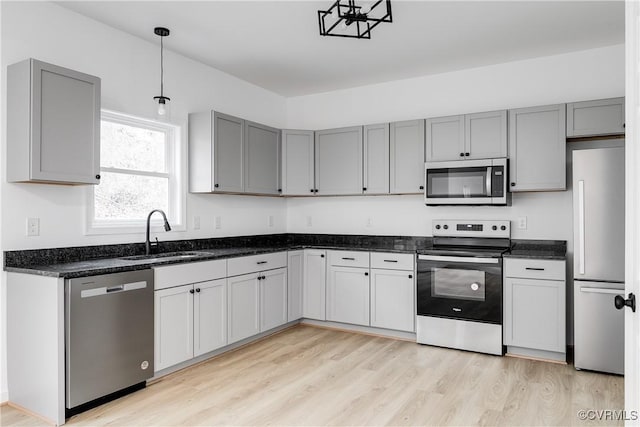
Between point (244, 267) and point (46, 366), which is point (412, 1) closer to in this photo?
point (244, 267)

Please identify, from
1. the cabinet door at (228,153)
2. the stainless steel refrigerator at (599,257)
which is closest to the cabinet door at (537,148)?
the stainless steel refrigerator at (599,257)

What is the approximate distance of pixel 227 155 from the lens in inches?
163

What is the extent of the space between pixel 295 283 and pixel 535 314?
88.5 inches

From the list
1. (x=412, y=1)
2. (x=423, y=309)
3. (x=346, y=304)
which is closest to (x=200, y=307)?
(x=346, y=304)

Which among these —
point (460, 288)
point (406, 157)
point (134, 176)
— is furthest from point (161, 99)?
point (460, 288)

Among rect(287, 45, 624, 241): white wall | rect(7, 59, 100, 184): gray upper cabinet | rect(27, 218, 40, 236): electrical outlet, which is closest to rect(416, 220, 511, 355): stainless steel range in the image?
rect(287, 45, 624, 241): white wall

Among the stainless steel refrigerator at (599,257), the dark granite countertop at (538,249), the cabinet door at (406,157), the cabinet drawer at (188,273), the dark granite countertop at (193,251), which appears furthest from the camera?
the cabinet door at (406,157)

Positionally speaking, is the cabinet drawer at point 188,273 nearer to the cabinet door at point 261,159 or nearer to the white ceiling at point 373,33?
the cabinet door at point 261,159

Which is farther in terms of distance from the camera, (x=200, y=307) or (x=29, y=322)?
(x=200, y=307)

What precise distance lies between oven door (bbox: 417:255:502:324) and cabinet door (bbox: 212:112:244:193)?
1880 millimetres

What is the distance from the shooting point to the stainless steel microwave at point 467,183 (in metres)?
3.96

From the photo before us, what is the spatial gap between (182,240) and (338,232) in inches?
74.1

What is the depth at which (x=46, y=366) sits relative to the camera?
2.58m

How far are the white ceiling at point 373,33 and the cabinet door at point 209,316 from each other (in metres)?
2.01
